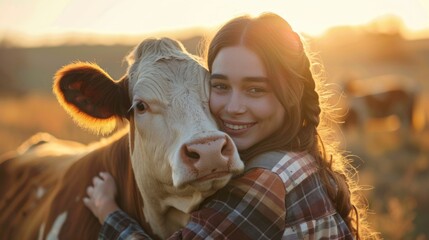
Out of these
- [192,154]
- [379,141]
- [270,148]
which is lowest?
[379,141]

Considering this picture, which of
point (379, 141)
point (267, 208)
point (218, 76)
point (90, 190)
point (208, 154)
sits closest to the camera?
point (208, 154)

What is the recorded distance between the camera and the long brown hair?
321 cm

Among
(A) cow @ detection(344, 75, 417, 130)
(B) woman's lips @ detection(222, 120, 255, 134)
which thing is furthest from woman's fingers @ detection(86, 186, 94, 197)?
(A) cow @ detection(344, 75, 417, 130)

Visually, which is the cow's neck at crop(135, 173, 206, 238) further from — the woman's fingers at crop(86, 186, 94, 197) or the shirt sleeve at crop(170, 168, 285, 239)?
the woman's fingers at crop(86, 186, 94, 197)

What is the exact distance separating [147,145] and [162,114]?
210mm

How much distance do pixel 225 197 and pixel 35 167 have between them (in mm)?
2388

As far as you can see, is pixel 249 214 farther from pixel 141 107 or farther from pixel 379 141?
pixel 379 141

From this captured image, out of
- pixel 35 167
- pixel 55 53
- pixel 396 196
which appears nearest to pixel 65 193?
pixel 35 167

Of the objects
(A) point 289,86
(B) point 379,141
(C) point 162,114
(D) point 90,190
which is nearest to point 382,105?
(B) point 379,141

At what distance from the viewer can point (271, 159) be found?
3.02 metres

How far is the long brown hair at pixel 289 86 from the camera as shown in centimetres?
321

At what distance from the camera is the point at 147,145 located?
3.28 meters

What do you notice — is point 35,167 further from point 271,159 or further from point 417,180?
point 417,180

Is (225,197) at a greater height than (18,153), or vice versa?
(225,197)
